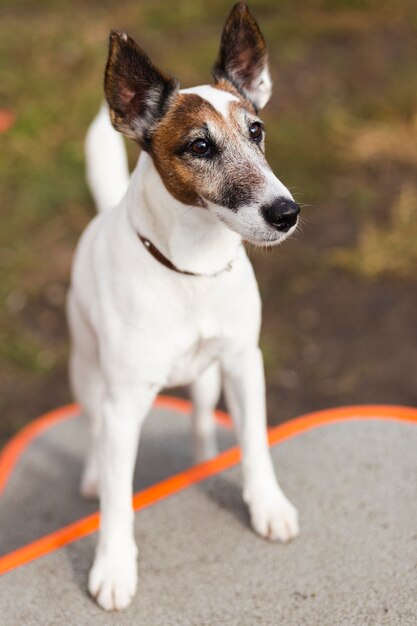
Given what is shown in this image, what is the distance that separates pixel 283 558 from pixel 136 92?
5.09 feet

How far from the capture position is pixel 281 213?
2.30 meters

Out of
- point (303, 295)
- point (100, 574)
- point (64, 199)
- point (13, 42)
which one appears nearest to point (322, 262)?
point (303, 295)

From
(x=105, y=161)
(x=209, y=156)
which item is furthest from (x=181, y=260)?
(x=105, y=161)

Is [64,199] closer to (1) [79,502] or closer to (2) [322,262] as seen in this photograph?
(2) [322,262]

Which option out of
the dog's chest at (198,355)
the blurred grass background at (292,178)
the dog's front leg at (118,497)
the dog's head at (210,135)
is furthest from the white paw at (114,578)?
the blurred grass background at (292,178)

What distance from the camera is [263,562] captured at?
2.91 m

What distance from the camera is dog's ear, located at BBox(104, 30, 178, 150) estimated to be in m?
2.52

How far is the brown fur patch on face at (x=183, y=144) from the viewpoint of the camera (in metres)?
2.47

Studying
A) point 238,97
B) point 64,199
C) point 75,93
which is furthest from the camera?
point 75,93

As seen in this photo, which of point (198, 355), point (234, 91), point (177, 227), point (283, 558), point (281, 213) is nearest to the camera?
point (281, 213)

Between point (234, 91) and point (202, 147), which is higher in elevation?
point (234, 91)

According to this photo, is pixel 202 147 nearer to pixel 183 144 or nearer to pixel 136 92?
pixel 183 144

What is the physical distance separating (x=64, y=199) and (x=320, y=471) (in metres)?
3.65

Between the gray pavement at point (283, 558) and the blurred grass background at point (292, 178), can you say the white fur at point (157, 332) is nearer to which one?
the gray pavement at point (283, 558)
